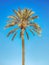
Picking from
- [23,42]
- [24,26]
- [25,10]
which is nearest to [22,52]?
[23,42]

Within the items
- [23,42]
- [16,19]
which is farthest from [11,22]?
[23,42]

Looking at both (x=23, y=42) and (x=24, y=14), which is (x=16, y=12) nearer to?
(x=24, y=14)

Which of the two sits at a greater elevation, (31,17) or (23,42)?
(31,17)

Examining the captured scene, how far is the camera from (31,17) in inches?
1657

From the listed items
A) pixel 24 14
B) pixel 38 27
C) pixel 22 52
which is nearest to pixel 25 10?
pixel 24 14

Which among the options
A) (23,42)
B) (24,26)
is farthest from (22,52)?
(24,26)

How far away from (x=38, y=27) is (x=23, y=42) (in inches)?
140

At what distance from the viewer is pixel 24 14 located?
4103 cm

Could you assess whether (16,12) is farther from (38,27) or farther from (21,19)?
(38,27)

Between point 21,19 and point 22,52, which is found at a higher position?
point 21,19

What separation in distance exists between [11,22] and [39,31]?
4.79m

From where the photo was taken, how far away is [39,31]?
135 ft

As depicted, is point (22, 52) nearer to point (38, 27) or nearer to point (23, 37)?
point (23, 37)

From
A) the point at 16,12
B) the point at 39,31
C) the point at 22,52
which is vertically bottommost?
the point at 22,52
